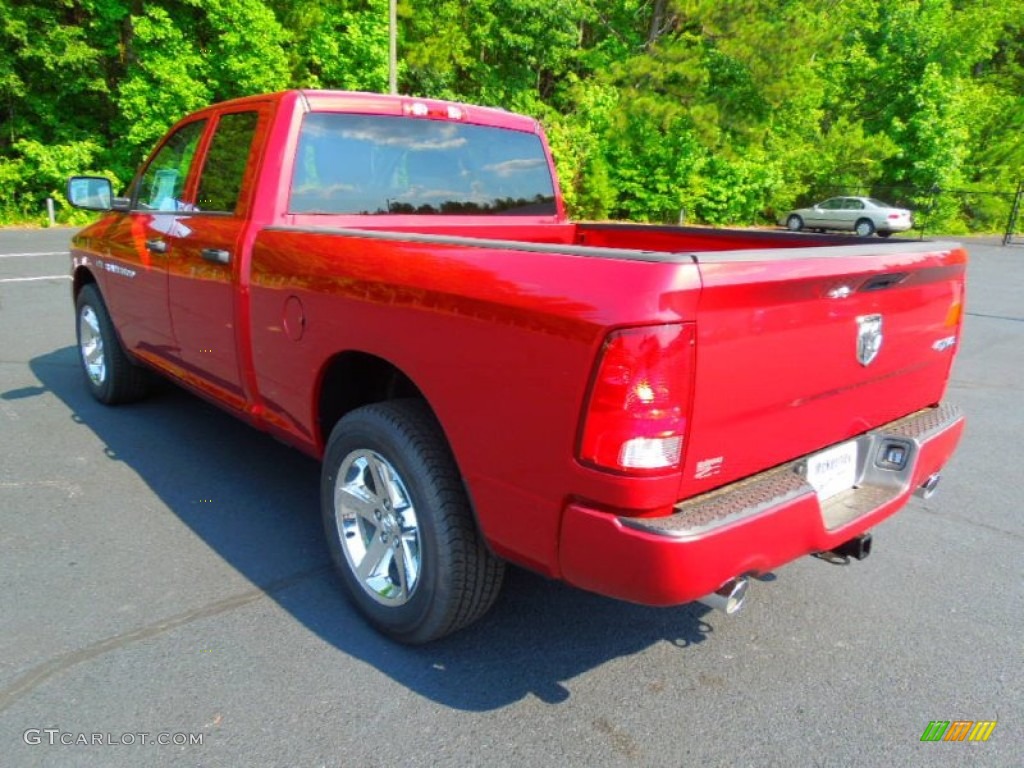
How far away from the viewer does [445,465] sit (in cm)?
237

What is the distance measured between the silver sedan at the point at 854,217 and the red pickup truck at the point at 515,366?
29.1 meters

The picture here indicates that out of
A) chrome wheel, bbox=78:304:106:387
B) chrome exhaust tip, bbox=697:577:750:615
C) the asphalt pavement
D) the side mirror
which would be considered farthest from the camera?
chrome wheel, bbox=78:304:106:387

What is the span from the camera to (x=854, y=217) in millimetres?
30109

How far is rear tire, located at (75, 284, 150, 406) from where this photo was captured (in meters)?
4.85

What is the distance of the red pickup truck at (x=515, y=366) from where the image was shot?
1827 mm

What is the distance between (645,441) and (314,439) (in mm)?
1645

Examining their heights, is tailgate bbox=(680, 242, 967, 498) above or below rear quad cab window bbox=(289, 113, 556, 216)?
below

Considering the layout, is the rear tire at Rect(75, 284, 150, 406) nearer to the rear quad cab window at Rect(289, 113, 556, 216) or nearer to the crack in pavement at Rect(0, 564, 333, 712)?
the rear quad cab window at Rect(289, 113, 556, 216)

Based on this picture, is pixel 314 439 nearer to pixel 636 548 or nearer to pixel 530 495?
pixel 530 495

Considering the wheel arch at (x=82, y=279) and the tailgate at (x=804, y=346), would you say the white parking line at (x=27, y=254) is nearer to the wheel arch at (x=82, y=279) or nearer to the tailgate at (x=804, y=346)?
the wheel arch at (x=82, y=279)

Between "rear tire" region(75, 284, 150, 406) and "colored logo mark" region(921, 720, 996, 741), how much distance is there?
4761mm

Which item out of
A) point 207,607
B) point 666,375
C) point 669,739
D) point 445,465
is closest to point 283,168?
point 445,465

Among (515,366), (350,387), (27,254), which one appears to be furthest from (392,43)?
(515,366)

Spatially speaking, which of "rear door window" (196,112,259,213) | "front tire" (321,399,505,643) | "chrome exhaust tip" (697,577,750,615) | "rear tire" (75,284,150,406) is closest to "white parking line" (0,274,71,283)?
"rear tire" (75,284,150,406)
